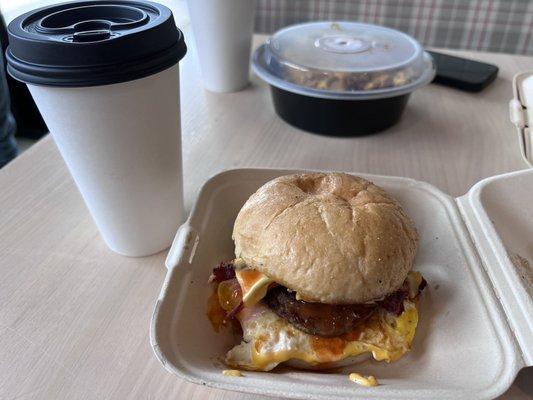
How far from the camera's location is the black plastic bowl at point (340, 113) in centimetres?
103

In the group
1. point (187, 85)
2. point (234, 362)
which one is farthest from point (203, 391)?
point (187, 85)

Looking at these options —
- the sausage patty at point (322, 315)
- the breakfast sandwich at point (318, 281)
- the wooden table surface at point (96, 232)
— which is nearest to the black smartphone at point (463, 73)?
the wooden table surface at point (96, 232)

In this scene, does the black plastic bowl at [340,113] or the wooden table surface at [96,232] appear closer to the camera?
the wooden table surface at [96,232]

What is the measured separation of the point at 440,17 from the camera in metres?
2.50

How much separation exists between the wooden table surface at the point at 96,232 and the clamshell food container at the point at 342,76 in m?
0.05

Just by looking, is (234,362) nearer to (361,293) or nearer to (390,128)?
(361,293)

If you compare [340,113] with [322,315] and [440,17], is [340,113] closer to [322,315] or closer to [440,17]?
[322,315]

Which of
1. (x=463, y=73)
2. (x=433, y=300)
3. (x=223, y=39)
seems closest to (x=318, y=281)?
(x=433, y=300)

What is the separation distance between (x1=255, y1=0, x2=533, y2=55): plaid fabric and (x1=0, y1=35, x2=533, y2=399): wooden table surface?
124cm

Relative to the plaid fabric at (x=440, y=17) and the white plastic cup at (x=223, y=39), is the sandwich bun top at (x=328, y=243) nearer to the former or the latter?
the white plastic cup at (x=223, y=39)

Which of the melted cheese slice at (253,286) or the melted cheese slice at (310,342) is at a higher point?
the melted cheese slice at (253,286)

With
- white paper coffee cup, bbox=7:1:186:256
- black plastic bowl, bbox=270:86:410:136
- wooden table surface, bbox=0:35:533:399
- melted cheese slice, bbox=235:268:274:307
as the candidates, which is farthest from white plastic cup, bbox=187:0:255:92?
melted cheese slice, bbox=235:268:274:307

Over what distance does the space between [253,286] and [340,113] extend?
1.95ft

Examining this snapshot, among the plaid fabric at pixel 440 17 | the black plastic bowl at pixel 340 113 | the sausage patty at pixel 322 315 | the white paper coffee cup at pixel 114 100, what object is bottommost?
the plaid fabric at pixel 440 17
